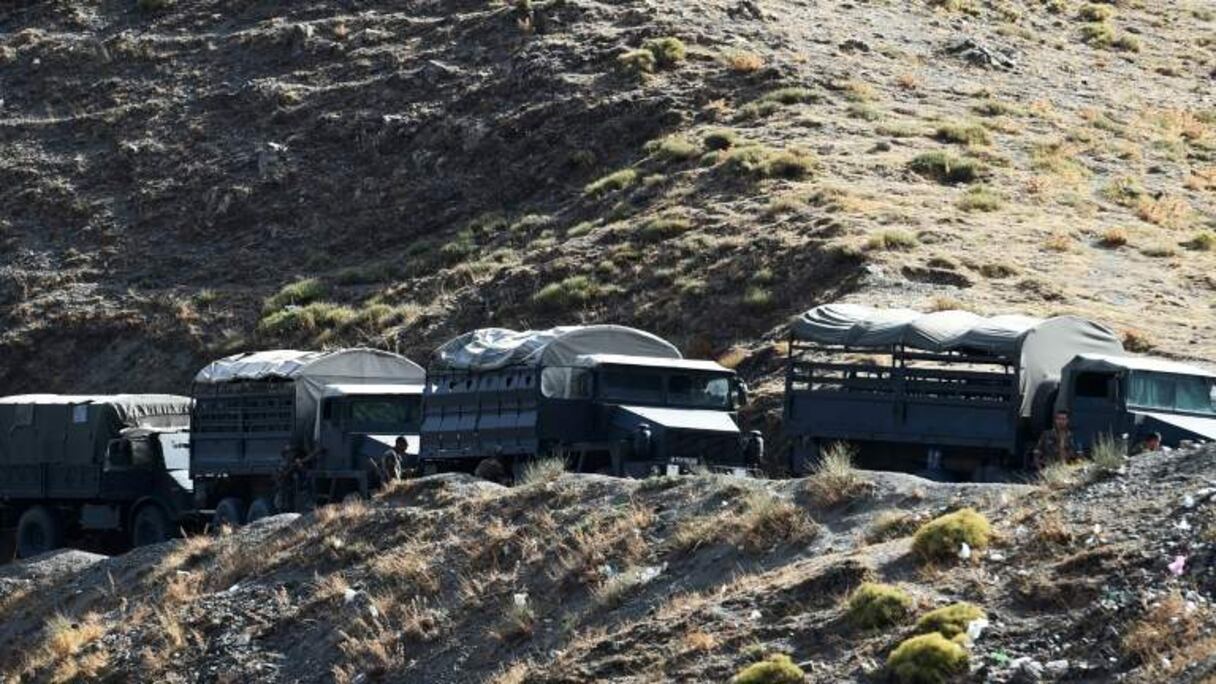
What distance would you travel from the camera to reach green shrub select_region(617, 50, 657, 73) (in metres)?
62.0

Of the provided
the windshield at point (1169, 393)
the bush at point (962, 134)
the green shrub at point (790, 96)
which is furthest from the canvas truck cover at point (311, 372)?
the green shrub at point (790, 96)

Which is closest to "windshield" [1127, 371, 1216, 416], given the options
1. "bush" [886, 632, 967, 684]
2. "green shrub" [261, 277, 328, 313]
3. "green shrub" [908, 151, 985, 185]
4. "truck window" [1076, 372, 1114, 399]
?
"truck window" [1076, 372, 1114, 399]

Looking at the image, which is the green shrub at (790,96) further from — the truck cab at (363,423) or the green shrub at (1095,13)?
the truck cab at (363,423)

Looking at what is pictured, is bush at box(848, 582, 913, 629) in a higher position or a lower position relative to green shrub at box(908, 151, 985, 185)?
higher

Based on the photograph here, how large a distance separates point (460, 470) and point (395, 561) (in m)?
6.71

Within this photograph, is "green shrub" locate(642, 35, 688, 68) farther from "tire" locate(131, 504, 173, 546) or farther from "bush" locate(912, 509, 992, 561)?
"bush" locate(912, 509, 992, 561)

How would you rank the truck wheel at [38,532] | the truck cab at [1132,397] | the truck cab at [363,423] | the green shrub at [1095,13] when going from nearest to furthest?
the truck cab at [1132,397] → the truck cab at [363,423] → the truck wheel at [38,532] → the green shrub at [1095,13]

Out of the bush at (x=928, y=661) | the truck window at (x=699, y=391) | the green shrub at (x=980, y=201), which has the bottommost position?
the green shrub at (x=980, y=201)

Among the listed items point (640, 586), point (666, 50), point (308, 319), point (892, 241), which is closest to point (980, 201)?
point (892, 241)

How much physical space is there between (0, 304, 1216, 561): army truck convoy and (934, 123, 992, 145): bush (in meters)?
17.7

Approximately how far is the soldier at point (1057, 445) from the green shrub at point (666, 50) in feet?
111

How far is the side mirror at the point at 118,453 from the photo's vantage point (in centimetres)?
3900

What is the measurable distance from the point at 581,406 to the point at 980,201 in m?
20.5

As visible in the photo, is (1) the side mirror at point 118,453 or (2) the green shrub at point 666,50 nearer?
(1) the side mirror at point 118,453
